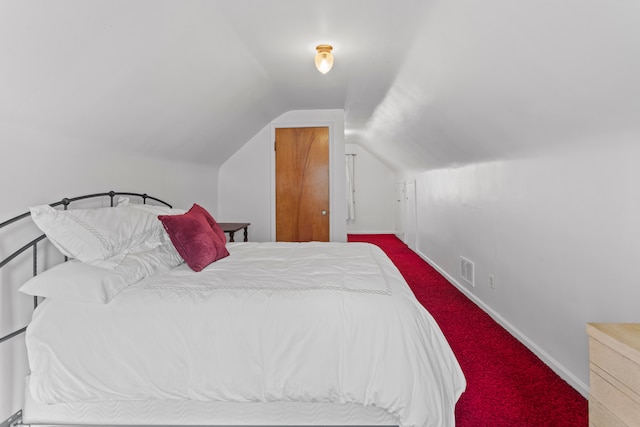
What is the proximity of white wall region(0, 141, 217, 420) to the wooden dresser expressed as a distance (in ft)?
8.34

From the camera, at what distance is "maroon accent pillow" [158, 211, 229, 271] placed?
2.09m

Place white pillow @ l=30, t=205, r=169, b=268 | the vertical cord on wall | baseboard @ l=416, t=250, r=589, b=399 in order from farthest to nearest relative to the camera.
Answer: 1. the vertical cord on wall
2. baseboard @ l=416, t=250, r=589, b=399
3. white pillow @ l=30, t=205, r=169, b=268

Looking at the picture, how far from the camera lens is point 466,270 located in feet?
12.5

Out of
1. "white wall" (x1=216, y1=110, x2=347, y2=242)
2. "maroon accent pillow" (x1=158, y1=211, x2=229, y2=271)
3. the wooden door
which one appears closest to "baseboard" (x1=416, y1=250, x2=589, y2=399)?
"white wall" (x1=216, y1=110, x2=347, y2=242)

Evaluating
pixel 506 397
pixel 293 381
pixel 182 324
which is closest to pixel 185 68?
pixel 182 324

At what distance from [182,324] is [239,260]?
855 millimetres

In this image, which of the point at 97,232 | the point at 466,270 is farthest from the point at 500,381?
the point at 97,232

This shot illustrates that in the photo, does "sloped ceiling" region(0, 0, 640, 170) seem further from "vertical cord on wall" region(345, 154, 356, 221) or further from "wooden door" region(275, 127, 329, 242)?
"vertical cord on wall" region(345, 154, 356, 221)

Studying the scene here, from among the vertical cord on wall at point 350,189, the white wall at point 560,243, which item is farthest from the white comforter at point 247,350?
the vertical cord on wall at point 350,189

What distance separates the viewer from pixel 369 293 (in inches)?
62.4

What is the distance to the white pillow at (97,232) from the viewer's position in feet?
5.55

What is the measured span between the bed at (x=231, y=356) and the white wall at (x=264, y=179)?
9.01 feet

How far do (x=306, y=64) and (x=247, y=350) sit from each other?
2338 millimetres

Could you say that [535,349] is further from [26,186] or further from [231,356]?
[26,186]
